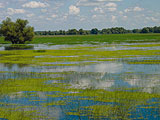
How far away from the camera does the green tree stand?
8238 centimetres

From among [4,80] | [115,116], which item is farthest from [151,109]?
[4,80]

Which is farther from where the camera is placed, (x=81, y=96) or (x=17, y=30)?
(x=17, y=30)

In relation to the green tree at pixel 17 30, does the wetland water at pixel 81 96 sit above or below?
below

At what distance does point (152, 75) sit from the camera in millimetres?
20672

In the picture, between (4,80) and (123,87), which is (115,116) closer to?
(123,87)

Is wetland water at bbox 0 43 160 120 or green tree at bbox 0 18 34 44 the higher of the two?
green tree at bbox 0 18 34 44

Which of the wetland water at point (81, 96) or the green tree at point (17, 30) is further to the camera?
the green tree at point (17, 30)

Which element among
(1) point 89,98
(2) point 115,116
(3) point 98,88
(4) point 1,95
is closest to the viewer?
(2) point 115,116

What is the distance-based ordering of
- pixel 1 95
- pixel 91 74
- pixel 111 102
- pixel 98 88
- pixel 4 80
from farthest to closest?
pixel 91 74 < pixel 4 80 < pixel 98 88 < pixel 1 95 < pixel 111 102

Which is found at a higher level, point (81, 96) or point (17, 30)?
point (17, 30)

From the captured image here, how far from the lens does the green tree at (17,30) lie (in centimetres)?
8238

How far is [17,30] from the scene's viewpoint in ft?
272

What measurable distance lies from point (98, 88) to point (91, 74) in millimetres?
5522

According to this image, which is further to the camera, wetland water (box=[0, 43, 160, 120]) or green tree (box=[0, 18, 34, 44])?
green tree (box=[0, 18, 34, 44])
